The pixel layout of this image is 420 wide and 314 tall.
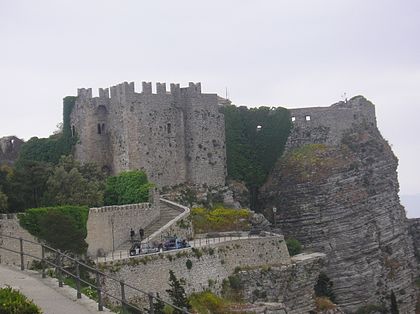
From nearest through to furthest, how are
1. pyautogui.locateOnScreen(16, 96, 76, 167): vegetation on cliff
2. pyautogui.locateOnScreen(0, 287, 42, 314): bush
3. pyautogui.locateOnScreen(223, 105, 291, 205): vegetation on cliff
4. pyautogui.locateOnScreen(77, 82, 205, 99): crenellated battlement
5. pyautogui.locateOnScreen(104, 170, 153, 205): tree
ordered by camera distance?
pyautogui.locateOnScreen(0, 287, 42, 314): bush
pyautogui.locateOnScreen(104, 170, 153, 205): tree
pyautogui.locateOnScreen(77, 82, 205, 99): crenellated battlement
pyautogui.locateOnScreen(16, 96, 76, 167): vegetation on cliff
pyautogui.locateOnScreen(223, 105, 291, 205): vegetation on cliff

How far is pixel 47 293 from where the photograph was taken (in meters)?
18.5

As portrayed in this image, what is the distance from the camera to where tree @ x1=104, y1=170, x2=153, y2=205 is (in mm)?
48062

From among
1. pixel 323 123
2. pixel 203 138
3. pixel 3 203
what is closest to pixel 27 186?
pixel 3 203

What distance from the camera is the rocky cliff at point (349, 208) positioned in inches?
2153

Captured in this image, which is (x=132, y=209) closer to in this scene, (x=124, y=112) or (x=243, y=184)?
(x=124, y=112)

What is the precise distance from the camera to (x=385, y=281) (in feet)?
184

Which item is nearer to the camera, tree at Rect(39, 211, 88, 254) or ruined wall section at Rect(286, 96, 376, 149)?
tree at Rect(39, 211, 88, 254)

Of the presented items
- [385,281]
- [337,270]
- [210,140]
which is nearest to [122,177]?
[210,140]

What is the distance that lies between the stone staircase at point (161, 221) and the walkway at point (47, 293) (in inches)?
857

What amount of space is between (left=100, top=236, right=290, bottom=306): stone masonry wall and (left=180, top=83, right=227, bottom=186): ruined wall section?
10.1m

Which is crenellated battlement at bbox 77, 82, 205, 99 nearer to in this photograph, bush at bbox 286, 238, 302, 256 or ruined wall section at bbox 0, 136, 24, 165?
ruined wall section at bbox 0, 136, 24, 165

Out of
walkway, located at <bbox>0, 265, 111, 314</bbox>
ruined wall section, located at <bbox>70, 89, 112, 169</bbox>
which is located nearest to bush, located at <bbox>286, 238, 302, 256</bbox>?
ruined wall section, located at <bbox>70, 89, 112, 169</bbox>

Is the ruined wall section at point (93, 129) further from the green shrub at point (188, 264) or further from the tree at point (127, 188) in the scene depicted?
the green shrub at point (188, 264)

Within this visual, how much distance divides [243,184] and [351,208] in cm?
845
